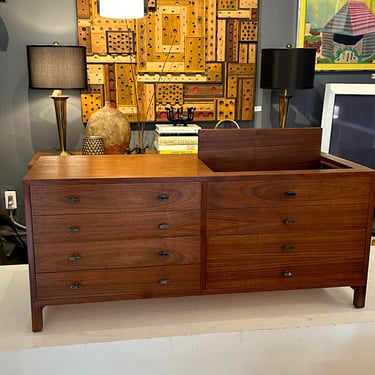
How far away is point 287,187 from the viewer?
188 centimetres

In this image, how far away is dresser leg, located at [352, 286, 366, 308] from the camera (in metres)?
2.03

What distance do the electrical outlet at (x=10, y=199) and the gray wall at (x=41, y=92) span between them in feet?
0.12

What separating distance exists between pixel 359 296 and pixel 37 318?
1.25 m

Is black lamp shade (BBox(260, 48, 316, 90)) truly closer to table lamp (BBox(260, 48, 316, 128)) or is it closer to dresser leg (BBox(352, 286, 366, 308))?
table lamp (BBox(260, 48, 316, 128))

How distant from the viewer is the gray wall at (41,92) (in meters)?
3.65

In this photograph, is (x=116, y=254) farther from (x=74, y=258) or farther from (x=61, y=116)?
(x=61, y=116)

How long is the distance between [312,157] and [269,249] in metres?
0.50

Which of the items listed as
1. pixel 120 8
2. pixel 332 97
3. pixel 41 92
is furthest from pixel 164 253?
pixel 332 97

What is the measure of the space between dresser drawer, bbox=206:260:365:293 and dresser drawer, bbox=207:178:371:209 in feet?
0.82

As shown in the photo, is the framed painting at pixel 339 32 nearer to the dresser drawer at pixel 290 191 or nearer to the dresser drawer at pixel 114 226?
the dresser drawer at pixel 290 191

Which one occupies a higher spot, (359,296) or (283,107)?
(283,107)

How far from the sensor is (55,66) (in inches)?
132

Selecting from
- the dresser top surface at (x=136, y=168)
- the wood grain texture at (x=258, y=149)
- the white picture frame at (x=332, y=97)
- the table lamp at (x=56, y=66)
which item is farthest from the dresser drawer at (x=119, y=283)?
the white picture frame at (x=332, y=97)

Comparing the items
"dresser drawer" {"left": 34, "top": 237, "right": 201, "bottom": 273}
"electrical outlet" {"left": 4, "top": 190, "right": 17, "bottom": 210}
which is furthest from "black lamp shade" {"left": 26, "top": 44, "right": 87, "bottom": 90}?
"dresser drawer" {"left": 34, "top": 237, "right": 201, "bottom": 273}
